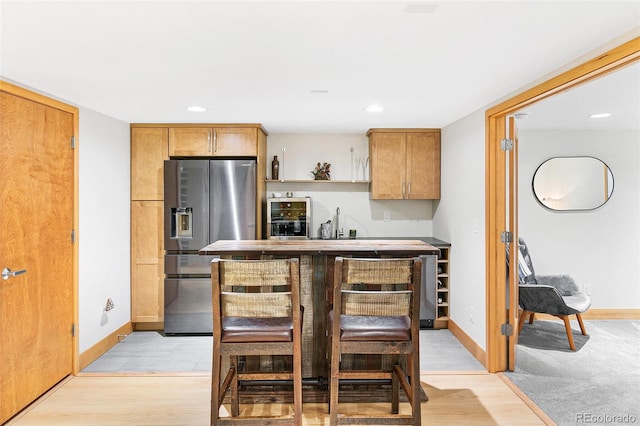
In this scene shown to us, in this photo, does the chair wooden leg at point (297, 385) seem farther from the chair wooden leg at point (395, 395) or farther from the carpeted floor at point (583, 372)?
the carpeted floor at point (583, 372)

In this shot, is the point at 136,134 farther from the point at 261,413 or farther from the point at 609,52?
the point at 609,52

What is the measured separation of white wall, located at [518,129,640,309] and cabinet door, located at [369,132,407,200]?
145cm

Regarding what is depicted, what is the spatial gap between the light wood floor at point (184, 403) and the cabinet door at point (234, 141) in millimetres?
2218

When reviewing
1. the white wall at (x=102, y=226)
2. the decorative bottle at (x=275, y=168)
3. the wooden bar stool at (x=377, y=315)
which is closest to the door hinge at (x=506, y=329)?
the wooden bar stool at (x=377, y=315)

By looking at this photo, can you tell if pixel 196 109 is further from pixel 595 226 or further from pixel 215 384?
pixel 595 226

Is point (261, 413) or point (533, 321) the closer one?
point (261, 413)

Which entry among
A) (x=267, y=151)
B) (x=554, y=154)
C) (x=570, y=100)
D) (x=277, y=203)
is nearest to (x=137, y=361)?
(x=277, y=203)

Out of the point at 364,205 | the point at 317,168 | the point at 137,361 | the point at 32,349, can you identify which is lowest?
the point at 137,361

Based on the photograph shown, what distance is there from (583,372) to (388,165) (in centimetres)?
262

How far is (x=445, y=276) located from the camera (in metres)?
4.27

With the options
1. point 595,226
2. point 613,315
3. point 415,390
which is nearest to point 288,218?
point 415,390

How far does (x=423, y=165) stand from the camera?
4.52 meters

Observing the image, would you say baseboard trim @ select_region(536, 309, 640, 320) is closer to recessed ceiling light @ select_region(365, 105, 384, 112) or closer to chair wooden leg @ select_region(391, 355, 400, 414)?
chair wooden leg @ select_region(391, 355, 400, 414)

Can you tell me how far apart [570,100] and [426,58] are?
75.1 inches
